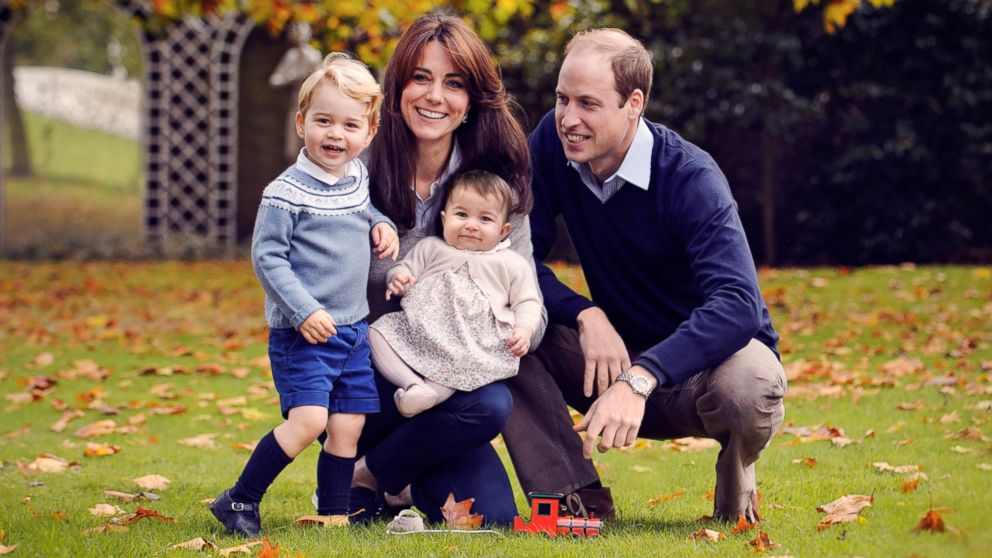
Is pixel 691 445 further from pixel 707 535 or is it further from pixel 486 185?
pixel 486 185

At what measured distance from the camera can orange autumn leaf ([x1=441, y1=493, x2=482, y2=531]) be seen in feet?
11.4

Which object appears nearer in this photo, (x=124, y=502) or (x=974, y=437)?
(x=124, y=502)

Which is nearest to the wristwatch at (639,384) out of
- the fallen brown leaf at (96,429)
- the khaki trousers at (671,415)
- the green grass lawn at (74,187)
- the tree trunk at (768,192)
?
the khaki trousers at (671,415)

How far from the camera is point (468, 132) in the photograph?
376 cm

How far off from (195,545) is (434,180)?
1401mm

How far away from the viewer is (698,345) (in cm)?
319

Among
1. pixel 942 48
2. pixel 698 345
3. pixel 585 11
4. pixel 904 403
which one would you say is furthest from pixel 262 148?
pixel 698 345

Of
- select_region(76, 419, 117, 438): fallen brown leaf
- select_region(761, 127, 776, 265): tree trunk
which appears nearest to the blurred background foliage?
select_region(761, 127, 776, 265): tree trunk

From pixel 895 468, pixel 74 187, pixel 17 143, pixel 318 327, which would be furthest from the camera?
pixel 74 187

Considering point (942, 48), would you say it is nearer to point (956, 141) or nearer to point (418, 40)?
point (956, 141)

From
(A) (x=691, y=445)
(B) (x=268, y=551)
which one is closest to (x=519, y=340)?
(B) (x=268, y=551)

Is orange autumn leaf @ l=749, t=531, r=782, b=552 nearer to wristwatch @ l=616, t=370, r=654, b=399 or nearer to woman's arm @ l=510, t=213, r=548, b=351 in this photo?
wristwatch @ l=616, t=370, r=654, b=399

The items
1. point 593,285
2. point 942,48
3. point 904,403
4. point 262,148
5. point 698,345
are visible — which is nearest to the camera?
point 698,345

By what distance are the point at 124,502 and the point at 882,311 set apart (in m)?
6.22
